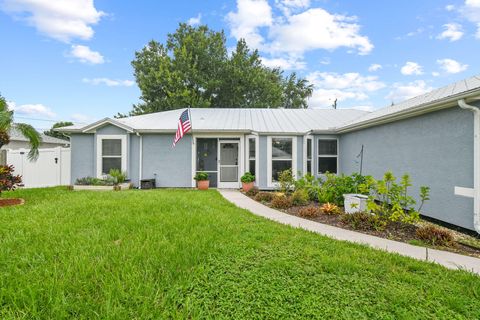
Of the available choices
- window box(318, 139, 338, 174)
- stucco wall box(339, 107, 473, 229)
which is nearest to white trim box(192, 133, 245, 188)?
window box(318, 139, 338, 174)

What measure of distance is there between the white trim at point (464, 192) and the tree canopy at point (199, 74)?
56.1 feet

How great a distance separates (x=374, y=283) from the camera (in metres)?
2.64

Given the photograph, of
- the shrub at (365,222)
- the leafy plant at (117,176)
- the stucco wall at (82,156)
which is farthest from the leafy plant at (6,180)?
the shrub at (365,222)

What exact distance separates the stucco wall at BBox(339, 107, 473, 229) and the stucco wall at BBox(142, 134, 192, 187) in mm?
7680

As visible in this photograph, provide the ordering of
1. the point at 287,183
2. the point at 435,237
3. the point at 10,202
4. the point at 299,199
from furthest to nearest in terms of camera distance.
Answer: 1. the point at 287,183
2. the point at 299,199
3. the point at 10,202
4. the point at 435,237

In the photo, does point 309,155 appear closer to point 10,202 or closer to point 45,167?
point 10,202

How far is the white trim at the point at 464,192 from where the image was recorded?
472 centimetres

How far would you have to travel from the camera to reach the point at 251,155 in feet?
35.5

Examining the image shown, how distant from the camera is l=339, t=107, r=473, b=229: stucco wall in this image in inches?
198

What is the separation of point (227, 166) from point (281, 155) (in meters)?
2.52

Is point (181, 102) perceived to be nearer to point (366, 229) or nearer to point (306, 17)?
point (306, 17)

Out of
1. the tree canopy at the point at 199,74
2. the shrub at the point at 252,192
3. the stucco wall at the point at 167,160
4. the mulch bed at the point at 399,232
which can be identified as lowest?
the mulch bed at the point at 399,232

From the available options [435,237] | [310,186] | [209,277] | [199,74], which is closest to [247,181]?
[310,186]

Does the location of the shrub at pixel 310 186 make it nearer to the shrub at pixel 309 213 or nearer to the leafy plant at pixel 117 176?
the shrub at pixel 309 213
